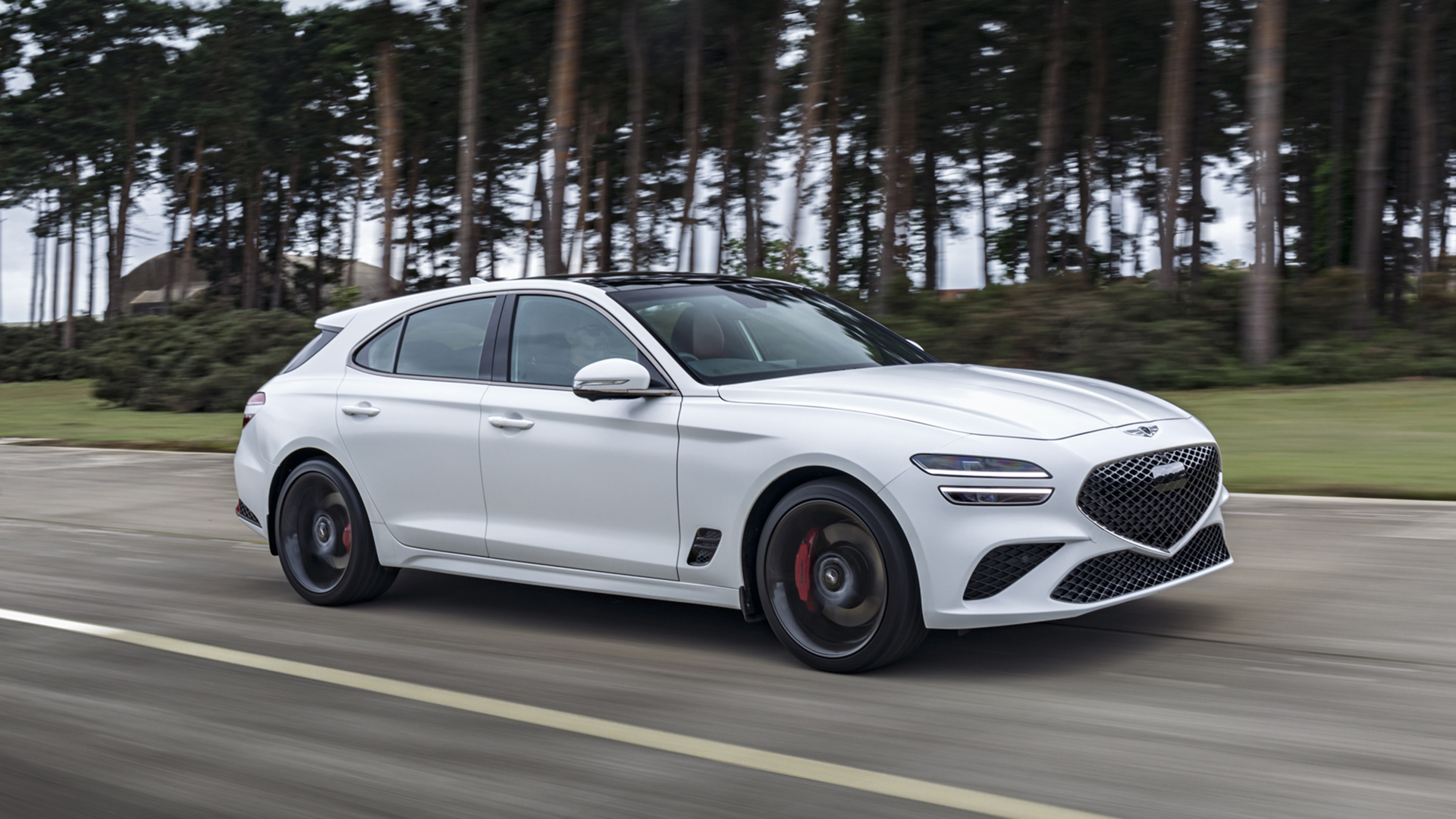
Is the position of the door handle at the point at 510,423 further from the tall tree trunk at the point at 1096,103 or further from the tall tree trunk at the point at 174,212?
the tall tree trunk at the point at 174,212

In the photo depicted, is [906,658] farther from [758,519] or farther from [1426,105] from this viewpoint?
[1426,105]

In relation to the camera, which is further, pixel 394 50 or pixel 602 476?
pixel 394 50

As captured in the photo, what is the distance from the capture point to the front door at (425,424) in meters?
6.31

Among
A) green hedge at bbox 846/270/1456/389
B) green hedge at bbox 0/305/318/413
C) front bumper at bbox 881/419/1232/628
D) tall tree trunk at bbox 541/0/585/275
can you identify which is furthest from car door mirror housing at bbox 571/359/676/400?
green hedge at bbox 0/305/318/413

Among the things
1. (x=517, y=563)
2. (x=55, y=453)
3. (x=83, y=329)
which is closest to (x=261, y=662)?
(x=517, y=563)

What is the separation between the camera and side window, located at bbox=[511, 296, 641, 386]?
6039 mm

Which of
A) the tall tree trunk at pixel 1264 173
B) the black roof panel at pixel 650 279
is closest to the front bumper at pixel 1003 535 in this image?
the black roof panel at pixel 650 279

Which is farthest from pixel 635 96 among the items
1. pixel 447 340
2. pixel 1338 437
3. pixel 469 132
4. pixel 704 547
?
pixel 704 547

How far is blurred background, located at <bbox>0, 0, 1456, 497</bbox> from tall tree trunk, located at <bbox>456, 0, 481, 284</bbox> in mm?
102

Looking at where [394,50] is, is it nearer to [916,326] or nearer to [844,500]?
[916,326]

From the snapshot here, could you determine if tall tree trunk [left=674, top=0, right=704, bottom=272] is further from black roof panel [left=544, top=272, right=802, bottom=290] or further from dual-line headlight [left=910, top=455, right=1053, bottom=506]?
dual-line headlight [left=910, top=455, right=1053, bottom=506]

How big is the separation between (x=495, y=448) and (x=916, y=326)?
695 inches

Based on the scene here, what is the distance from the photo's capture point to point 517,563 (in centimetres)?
613

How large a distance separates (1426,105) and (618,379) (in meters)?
32.8
